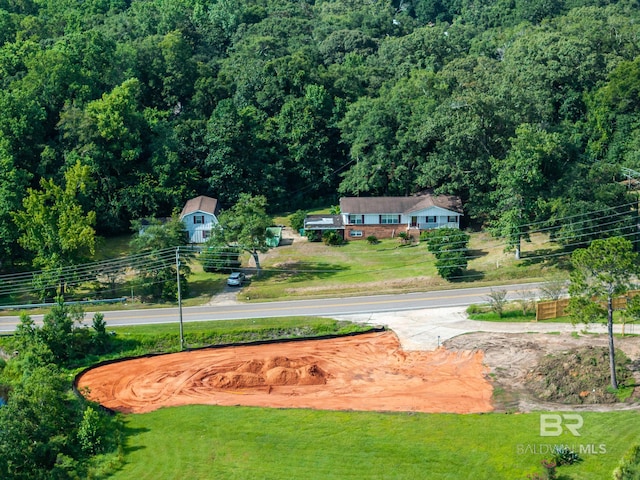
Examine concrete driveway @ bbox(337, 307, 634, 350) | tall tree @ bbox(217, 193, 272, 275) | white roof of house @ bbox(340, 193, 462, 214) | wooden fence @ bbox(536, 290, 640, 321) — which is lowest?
concrete driveway @ bbox(337, 307, 634, 350)

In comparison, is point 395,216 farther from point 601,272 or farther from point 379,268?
point 601,272

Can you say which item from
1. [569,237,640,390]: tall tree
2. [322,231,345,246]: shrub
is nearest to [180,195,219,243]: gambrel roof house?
[322,231,345,246]: shrub

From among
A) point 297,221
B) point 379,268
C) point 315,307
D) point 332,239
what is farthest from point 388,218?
point 315,307

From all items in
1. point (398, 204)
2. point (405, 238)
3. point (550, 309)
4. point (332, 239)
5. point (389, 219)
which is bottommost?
point (550, 309)

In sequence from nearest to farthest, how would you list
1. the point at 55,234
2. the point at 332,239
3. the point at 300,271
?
the point at 55,234 → the point at 300,271 → the point at 332,239

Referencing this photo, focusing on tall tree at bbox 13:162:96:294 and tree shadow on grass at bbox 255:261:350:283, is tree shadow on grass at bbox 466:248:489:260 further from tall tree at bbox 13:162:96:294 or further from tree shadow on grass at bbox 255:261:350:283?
tall tree at bbox 13:162:96:294

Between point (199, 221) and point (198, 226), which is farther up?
point (199, 221)

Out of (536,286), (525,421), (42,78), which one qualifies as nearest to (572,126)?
(536,286)

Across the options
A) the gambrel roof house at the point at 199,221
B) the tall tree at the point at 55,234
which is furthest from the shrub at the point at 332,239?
the tall tree at the point at 55,234
